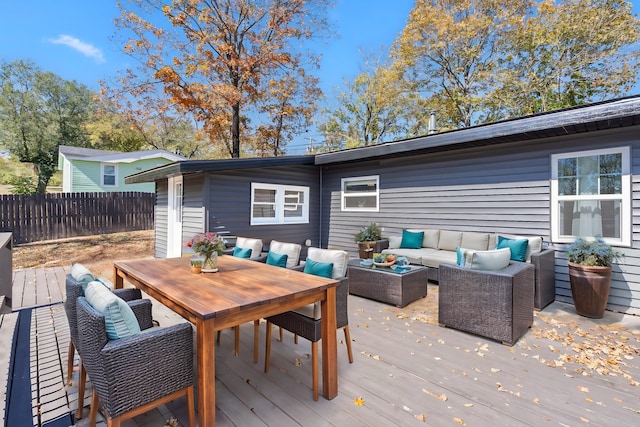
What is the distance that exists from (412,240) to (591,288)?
8.94 feet

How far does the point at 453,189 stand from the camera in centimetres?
589

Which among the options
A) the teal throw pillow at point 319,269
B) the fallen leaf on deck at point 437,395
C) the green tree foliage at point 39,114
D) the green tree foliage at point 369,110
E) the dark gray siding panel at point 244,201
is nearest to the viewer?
the fallen leaf on deck at point 437,395

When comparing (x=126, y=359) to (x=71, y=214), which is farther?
(x=71, y=214)

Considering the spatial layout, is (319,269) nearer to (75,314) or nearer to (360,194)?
(75,314)

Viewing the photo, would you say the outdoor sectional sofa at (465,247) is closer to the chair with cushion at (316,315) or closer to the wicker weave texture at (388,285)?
the wicker weave texture at (388,285)

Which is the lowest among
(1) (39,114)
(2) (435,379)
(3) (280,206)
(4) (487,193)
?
(2) (435,379)

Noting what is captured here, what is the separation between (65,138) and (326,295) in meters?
25.0

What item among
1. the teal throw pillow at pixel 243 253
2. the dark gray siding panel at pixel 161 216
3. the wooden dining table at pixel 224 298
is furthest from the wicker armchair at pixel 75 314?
the dark gray siding panel at pixel 161 216

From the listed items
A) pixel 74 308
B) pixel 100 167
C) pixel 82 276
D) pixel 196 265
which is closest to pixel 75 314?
pixel 74 308

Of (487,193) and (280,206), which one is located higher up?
(487,193)

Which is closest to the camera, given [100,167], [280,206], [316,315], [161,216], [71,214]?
[316,315]

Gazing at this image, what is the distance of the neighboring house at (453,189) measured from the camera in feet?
13.5

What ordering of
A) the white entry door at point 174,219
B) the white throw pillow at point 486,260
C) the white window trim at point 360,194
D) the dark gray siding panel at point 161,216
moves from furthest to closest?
1. the dark gray siding panel at point 161,216
2. the white entry door at point 174,219
3. the white window trim at point 360,194
4. the white throw pillow at point 486,260

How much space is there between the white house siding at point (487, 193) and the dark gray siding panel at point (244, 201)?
45.0 inches
